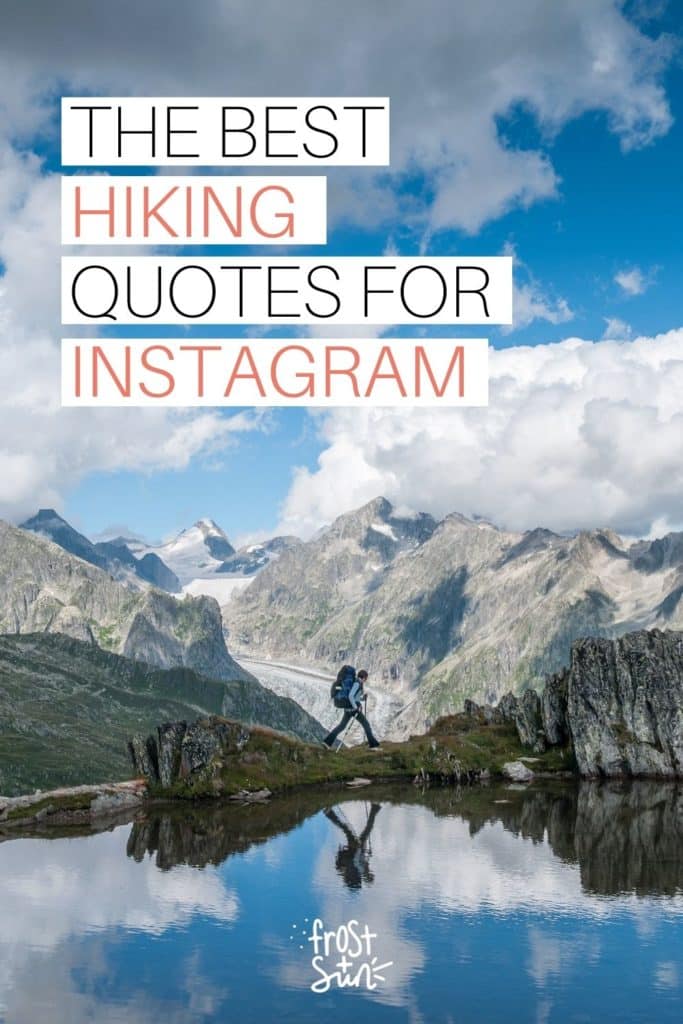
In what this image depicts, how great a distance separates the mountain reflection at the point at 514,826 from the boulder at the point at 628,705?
3080mm

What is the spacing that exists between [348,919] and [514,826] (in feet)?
57.9

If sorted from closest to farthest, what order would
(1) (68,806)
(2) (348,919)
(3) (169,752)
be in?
1. (2) (348,919)
2. (1) (68,806)
3. (3) (169,752)

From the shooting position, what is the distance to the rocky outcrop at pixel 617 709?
64.9 m

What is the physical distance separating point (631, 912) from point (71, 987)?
19.7 meters

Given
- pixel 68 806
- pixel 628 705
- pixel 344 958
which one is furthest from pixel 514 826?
pixel 68 806

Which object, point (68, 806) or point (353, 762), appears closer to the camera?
point (68, 806)

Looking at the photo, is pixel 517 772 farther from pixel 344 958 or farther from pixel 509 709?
pixel 344 958

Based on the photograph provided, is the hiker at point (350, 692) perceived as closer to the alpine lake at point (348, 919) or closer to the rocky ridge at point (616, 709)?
the alpine lake at point (348, 919)

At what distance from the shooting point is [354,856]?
41188 mm

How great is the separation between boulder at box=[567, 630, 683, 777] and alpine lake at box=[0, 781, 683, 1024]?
1418cm

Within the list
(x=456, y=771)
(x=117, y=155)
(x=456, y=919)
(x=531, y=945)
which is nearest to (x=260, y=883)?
(x=456, y=919)

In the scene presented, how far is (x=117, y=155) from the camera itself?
208ft

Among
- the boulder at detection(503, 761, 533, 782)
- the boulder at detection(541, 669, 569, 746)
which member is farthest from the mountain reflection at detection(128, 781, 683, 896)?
the boulder at detection(541, 669, 569, 746)

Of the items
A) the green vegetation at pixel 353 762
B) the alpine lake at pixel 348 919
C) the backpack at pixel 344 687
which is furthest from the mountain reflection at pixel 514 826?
the backpack at pixel 344 687
